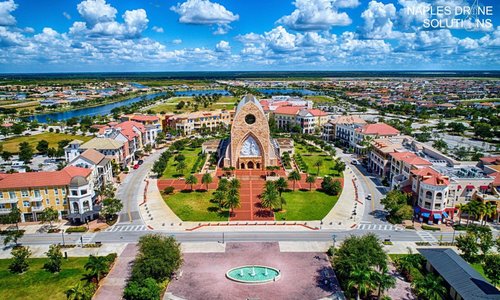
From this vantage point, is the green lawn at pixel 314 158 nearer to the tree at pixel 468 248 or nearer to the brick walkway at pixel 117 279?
the tree at pixel 468 248

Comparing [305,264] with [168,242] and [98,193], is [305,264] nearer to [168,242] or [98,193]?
[168,242]

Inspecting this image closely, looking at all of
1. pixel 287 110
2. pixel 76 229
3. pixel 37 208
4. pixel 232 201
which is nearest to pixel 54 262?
pixel 76 229

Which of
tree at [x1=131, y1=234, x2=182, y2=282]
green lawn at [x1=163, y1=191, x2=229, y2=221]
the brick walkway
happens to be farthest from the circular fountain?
green lawn at [x1=163, y1=191, x2=229, y2=221]

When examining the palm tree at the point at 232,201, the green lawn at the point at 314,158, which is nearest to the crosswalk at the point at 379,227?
the palm tree at the point at 232,201

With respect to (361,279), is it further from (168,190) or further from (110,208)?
(168,190)

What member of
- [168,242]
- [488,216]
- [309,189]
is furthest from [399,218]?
[168,242]
